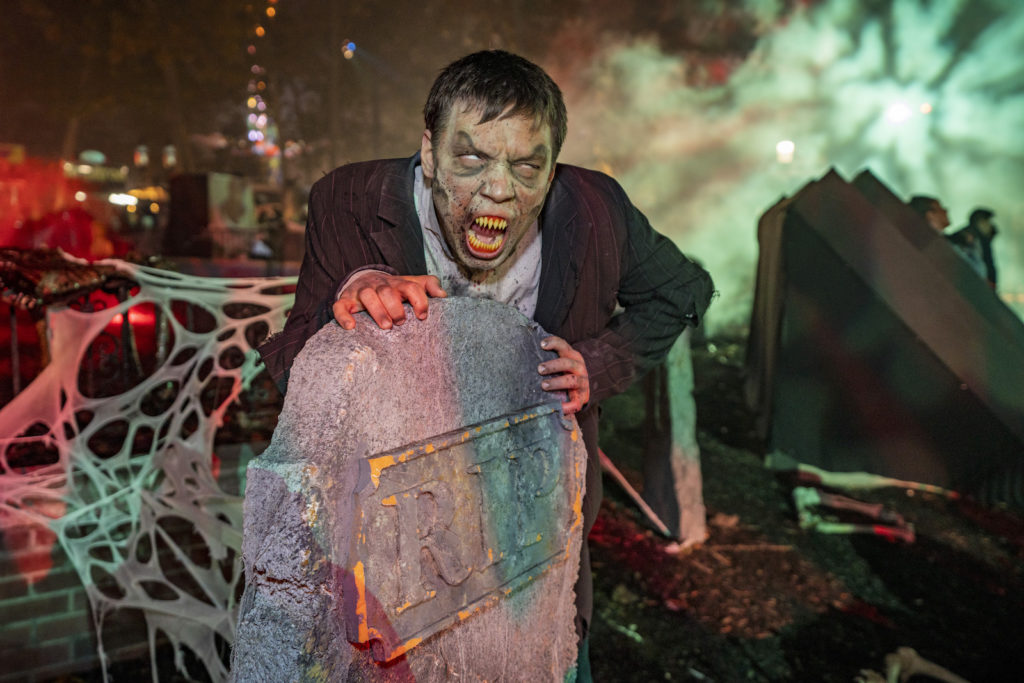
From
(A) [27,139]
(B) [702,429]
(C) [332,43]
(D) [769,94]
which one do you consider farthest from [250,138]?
(B) [702,429]

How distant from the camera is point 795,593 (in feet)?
14.5

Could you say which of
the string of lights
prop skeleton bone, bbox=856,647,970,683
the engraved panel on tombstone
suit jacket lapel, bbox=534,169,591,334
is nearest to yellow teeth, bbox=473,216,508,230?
suit jacket lapel, bbox=534,169,591,334

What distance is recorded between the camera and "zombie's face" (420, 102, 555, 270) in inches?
62.9

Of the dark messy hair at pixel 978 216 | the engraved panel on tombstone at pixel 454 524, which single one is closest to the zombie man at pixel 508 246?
the engraved panel on tombstone at pixel 454 524

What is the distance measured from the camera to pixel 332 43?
65.0ft

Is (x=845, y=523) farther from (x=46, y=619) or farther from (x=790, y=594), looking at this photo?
(x=46, y=619)

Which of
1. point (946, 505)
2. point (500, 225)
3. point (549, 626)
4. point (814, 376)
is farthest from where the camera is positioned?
point (946, 505)

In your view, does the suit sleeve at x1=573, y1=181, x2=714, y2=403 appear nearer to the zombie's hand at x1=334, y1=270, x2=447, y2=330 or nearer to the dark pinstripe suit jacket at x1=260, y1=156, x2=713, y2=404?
the dark pinstripe suit jacket at x1=260, y1=156, x2=713, y2=404

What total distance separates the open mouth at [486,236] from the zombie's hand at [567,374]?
0.33 m

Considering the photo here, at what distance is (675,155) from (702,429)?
18.0m

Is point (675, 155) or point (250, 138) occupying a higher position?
point (250, 138)

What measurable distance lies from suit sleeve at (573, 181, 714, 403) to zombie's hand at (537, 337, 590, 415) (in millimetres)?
143

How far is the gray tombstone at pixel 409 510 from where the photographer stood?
1254 mm

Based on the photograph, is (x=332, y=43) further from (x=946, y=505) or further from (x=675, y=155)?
(x=946, y=505)
